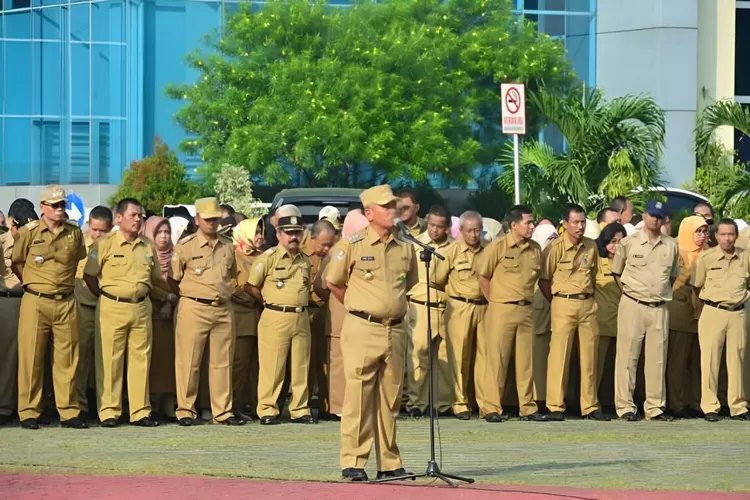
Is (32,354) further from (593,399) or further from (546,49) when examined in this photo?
(546,49)

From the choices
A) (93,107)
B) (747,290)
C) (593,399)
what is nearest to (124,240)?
(593,399)

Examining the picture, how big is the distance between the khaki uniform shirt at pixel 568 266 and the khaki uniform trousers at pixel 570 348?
6.2 inches

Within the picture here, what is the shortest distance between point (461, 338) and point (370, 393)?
17.5 feet

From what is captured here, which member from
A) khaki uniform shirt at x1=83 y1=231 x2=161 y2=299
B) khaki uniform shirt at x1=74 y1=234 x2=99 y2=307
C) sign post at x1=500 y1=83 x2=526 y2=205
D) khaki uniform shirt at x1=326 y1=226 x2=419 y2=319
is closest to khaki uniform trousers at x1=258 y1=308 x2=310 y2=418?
khaki uniform shirt at x1=83 y1=231 x2=161 y2=299

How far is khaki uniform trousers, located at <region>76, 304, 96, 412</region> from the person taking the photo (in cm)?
1677

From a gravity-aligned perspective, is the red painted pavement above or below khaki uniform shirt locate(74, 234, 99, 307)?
below

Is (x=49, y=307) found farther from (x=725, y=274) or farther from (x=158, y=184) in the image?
(x=158, y=184)

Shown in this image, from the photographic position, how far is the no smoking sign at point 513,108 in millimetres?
21125

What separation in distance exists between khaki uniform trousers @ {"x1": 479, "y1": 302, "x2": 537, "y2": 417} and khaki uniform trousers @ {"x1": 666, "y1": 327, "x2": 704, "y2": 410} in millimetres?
1729

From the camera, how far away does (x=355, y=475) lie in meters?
12.2

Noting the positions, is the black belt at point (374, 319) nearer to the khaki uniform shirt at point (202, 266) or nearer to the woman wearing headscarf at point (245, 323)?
the khaki uniform shirt at point (202, 266)

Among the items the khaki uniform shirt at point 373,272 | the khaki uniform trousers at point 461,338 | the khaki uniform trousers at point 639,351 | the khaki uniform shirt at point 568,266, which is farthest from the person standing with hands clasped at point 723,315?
the khaki uniform shirt at point 373,272

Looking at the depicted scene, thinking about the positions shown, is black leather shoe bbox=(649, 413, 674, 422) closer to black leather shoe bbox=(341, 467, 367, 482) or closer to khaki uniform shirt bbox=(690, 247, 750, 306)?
khaki uniform shirt bbox=(690, 247, 750, 306)

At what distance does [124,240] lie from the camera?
16406 mm
